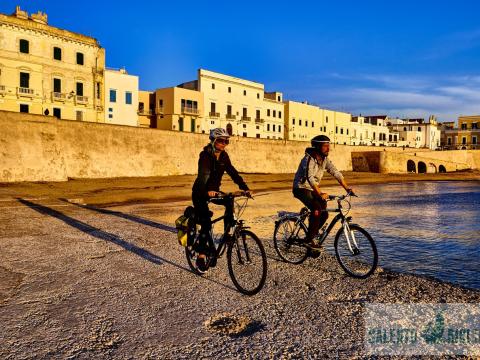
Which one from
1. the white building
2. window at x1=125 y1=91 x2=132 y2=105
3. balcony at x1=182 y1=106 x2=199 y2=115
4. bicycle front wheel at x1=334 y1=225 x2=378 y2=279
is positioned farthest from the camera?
balcony at x1=182 y1=106 x2=199 y2=115

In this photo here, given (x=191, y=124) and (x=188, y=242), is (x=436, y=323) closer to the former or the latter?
(x=188, y=242)

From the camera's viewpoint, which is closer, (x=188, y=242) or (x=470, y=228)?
(x=188, y=242)

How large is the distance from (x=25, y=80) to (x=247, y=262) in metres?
36.6

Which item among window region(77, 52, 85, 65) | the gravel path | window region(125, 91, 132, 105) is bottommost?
the gravel path

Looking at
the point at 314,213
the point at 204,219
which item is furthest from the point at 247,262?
the point at 314,213

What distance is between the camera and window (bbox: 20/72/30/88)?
113ft

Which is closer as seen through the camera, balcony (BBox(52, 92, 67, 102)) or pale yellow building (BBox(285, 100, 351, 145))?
balcony (BBox(52, 92, 67, 102))

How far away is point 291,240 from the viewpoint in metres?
6.32

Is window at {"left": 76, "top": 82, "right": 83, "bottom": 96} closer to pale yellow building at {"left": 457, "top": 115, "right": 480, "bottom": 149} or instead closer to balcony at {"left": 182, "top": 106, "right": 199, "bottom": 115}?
balcony at {"left": 182, "top": 106, "right": 199, "bottom": 115}

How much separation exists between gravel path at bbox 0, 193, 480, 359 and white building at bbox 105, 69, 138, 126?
120 feet

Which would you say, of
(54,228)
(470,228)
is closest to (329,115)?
(470,228)

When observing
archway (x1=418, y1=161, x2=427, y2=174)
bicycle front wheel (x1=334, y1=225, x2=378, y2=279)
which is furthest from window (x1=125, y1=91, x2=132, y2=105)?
archway (x1=418, y1=161, x2=427, y2=174)

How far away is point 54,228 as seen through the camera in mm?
9547

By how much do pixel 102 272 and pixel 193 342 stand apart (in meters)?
2.75
